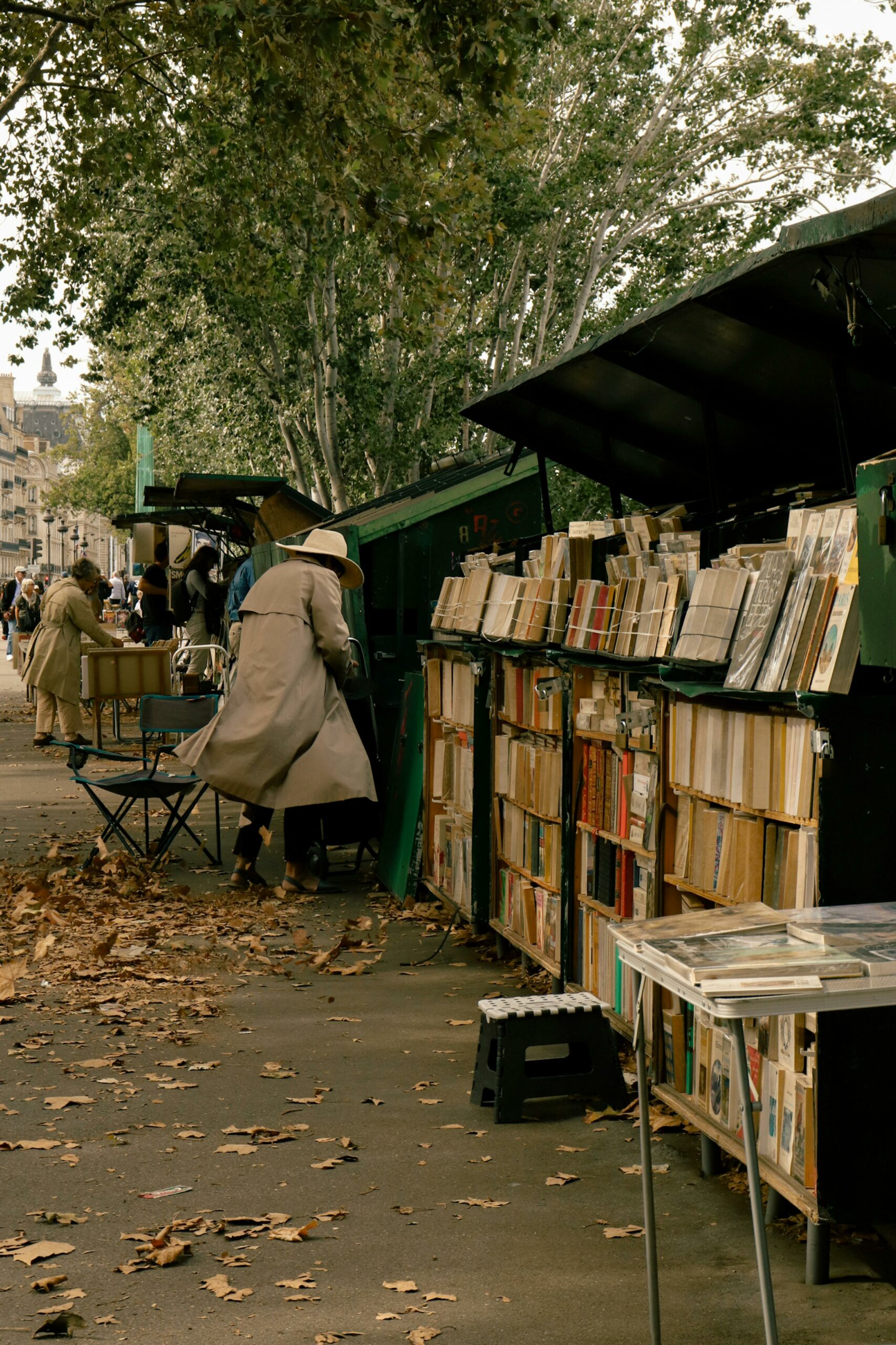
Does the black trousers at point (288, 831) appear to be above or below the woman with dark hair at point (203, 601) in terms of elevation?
below

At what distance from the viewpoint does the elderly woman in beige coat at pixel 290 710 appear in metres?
9.14

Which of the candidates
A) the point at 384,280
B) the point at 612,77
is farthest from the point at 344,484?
the point at 612,77

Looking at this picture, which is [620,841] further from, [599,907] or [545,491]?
[545,491]

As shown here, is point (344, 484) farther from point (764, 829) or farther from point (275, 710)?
point (764, 829)

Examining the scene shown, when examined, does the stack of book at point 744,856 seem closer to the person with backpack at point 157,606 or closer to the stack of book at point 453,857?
the stack of book at point 453,857

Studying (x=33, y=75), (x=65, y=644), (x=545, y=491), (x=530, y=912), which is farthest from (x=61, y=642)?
(x=530, y=912)

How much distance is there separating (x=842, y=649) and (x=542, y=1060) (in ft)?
7.61

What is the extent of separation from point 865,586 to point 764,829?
43.7 inches

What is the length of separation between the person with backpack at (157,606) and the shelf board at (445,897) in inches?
545

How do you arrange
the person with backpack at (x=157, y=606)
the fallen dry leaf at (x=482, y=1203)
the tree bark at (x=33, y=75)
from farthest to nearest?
the person with backpack at (x=157, y=606) < the tree bark at (x=33, y=75) < the fallen dry leaf at (x=482, y=1203)

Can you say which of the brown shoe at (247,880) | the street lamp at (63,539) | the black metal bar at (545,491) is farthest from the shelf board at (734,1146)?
the street lamp at (63,539)

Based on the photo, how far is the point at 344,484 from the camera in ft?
85.0

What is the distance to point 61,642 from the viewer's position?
53.7 feet

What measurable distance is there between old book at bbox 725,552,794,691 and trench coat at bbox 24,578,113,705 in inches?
485
